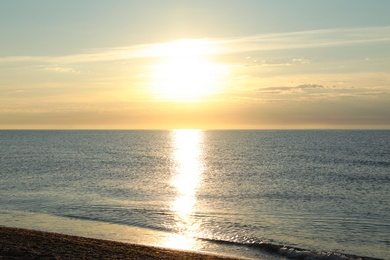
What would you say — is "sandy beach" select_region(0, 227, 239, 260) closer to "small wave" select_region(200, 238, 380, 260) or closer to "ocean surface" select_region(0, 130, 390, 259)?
"ocean surface" select_region(0, 130, 390, 259)

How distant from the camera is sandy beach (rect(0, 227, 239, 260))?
64.1ft

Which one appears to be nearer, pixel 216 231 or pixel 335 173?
pixel 216 231

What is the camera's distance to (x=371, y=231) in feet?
96.9

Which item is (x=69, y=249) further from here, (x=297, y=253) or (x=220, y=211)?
(x=220, y=211)

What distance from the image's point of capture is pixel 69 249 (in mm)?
21203

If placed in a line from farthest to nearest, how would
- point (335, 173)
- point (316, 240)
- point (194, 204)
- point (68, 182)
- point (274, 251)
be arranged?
point (335, 173)
point (68, 182)
point (194, 204)
point (316, 240)
point (274, 251)

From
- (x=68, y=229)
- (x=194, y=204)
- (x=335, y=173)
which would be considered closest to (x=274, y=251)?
(x=68, y=229)

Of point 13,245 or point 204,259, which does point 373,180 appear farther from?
point 13,245

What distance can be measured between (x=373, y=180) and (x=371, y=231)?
3172 cm

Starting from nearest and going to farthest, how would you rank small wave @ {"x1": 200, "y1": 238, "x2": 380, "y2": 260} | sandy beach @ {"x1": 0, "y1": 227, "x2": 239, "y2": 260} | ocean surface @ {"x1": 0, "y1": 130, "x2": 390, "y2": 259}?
sandy beach @ {"x1": 0, "y1": 227, "x2": 239, "y2": 260}, small wave @ {"x1": 200, "y1": 238, "x2": 380, "y2": 260}, ocean surface @ {"x1": 0, "y1": 130, "x2": 390, "y2": 259}

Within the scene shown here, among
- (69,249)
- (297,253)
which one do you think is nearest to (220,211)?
(297,253)

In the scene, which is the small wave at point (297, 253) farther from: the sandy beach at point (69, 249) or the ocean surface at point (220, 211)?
the sandy beach at point (69, 249)

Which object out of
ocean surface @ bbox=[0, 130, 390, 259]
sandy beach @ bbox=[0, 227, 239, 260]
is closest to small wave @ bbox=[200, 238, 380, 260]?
ocean surface @ bbox=[0, 130, 390, 259]

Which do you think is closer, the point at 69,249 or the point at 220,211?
the point at 69,249
